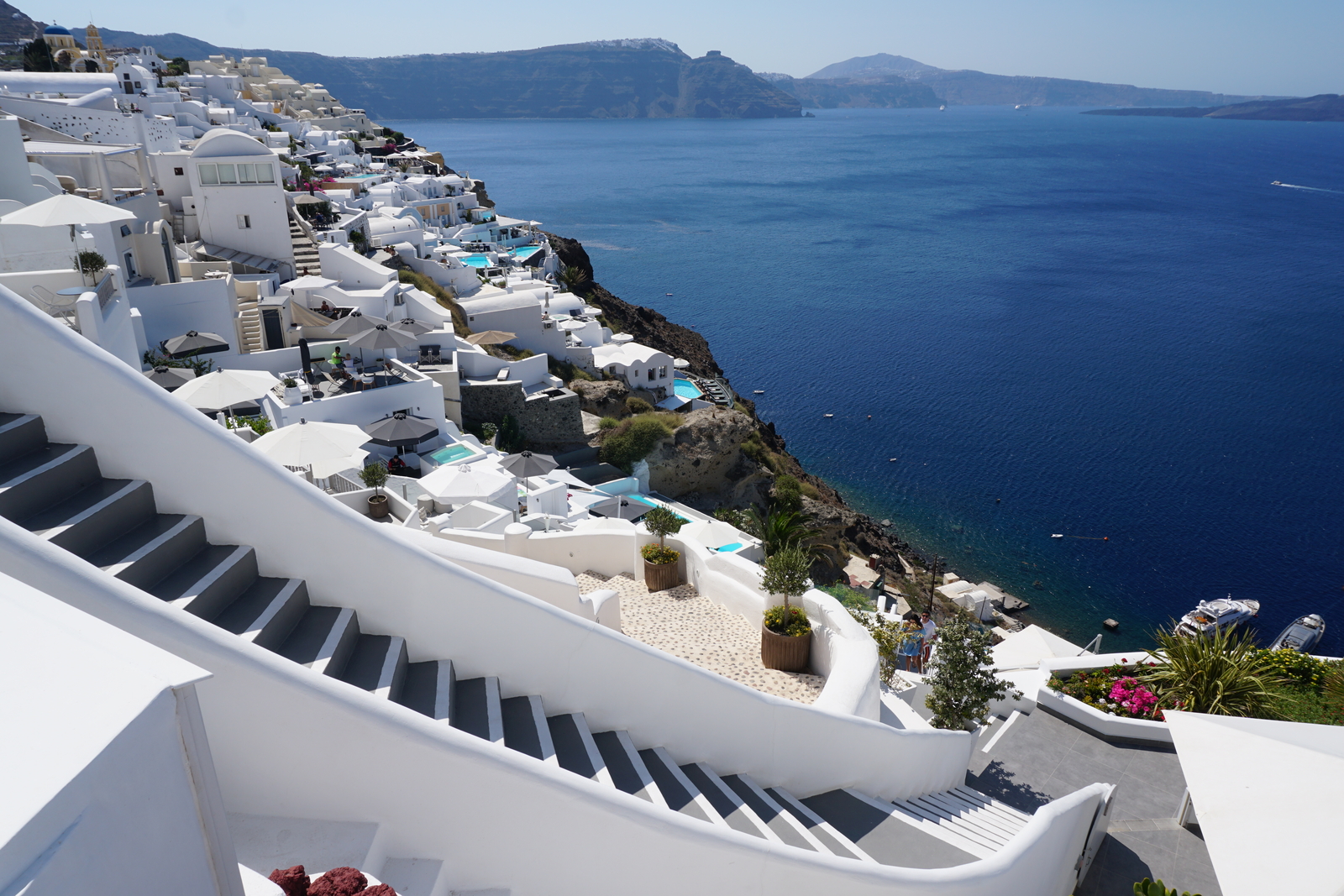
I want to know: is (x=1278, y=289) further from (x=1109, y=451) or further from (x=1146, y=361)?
(x=1109, y=451)

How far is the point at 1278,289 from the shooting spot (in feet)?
254

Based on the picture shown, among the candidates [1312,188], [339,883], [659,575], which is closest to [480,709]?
[339,883]

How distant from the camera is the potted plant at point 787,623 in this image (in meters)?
12.2

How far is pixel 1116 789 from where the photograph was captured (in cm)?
1236

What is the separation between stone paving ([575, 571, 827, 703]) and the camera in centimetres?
1187

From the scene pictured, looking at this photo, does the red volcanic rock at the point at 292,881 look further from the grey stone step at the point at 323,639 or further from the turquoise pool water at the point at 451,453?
the turquoise pool water at the point at 451,453

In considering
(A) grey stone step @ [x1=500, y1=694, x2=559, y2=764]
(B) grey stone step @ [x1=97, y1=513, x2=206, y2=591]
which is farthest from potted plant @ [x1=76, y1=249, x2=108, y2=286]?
(A) grey stone step @ [x1=500, y1=694, x2=559, y2=764]

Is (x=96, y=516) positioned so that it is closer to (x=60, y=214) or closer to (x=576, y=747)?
(x=576, y=747)

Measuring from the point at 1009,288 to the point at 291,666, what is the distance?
85.4 metres

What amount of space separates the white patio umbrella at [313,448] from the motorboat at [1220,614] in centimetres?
3039

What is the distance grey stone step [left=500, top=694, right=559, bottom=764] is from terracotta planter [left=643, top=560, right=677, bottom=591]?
22.1 ft

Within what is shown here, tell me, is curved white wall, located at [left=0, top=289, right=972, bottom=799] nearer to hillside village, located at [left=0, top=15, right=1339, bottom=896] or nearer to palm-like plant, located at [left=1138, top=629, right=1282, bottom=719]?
hillside village, located at [left=0, top=15, right=1339, bottom=896]

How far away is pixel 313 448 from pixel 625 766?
1376cm

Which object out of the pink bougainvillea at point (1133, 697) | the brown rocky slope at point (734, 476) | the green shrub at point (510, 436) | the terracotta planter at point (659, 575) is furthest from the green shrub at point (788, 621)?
the green shrub at point (510, 436)
